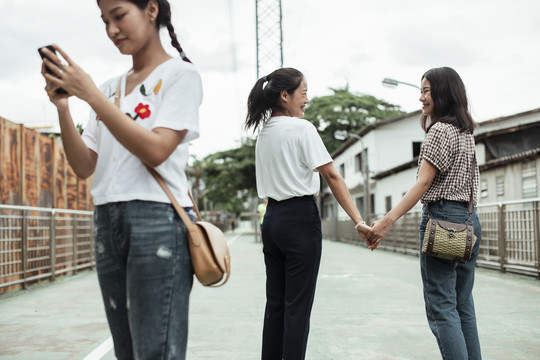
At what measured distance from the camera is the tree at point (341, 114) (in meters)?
51.5

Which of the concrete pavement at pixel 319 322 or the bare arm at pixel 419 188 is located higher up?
the bare arm at pixel 419 188

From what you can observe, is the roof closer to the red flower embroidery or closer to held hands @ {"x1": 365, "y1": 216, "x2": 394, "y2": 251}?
held hands @ {"x1": 365, "y1": 216, "x2": 394, "y2": 251}

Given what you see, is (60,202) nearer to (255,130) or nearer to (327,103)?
(255,130)

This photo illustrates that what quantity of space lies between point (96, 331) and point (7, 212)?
376 cm

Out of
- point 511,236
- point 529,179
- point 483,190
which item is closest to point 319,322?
point 511,236

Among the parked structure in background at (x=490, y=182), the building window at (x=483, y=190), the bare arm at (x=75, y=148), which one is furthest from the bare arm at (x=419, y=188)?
the building window at (x=483, y=190)

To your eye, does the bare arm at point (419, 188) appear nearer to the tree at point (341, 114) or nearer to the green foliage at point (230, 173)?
the green foliage at point (230, 173)

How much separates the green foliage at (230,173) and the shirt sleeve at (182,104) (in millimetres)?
46589

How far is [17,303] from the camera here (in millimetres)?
8266

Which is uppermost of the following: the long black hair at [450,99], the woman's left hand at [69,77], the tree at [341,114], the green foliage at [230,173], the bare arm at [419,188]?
the tree at [341,114]

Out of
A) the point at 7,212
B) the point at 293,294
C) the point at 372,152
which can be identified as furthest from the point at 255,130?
the point at 372,152

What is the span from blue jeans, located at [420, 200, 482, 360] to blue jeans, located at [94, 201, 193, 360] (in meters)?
1.80

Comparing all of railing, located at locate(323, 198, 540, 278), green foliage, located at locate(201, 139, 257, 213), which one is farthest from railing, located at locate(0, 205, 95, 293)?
green foliage, located at locate(201, 139, 257, 213)

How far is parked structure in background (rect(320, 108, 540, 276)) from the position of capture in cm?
1150
